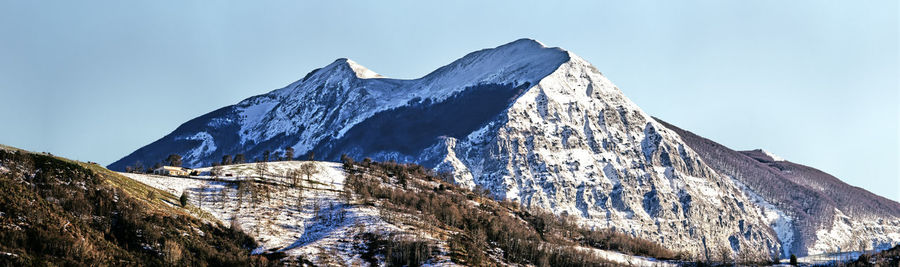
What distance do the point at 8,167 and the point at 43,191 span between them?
1426 centimetres

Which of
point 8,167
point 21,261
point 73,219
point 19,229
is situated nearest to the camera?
point 21,261

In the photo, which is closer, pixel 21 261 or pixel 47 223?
pixel 21 261

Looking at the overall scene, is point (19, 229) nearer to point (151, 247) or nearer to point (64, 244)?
point (64, 244)

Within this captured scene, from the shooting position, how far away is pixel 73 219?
182875 mm

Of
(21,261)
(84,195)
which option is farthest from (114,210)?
(21,261)

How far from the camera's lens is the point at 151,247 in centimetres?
18862

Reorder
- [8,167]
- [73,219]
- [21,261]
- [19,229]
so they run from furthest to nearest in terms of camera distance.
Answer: [8,167]
[73,219]
[19,229]
[21,261]

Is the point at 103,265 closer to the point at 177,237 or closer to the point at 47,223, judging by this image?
the point at 47,223

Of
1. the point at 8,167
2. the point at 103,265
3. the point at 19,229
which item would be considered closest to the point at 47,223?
the point at 19,229

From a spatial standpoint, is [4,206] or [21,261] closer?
[21,261]

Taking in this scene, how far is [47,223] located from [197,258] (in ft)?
123

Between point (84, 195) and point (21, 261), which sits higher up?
point (84, 195)

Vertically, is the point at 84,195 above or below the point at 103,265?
above

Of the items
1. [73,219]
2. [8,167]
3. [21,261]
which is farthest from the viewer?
[8,167]
